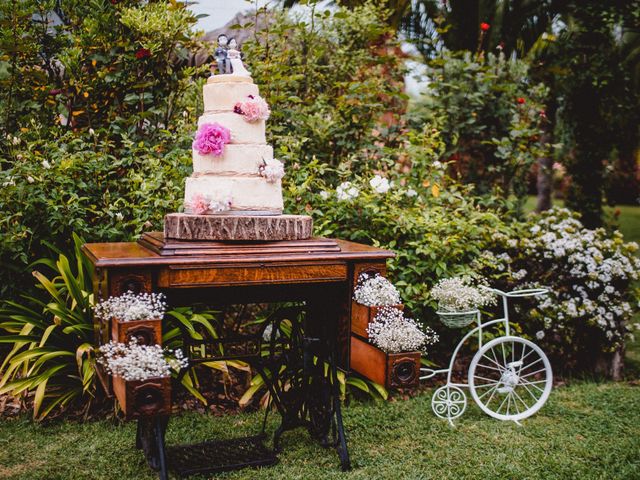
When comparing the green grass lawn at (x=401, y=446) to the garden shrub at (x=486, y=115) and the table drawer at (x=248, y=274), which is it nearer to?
the table drawer at (x=248, y=274)

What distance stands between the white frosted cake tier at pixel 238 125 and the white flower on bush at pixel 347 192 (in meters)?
1.87

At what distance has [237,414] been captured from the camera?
475cm

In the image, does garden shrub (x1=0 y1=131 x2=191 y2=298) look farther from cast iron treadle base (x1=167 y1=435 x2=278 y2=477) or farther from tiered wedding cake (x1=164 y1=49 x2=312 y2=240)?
cast iron treadle base (x1=167 y1=435 x2=278 y2=477)

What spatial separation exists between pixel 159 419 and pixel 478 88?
5.70 m

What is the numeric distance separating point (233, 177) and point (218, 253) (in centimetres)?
46

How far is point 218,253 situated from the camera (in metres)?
3.20

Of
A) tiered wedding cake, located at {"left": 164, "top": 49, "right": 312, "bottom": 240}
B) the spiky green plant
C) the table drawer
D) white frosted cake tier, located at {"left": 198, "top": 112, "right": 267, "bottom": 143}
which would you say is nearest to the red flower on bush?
the spiky green plant

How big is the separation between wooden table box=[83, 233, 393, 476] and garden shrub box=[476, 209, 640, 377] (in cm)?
217

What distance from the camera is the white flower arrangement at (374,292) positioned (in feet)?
11.5

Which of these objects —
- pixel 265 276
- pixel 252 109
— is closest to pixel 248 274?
pixel 265 276

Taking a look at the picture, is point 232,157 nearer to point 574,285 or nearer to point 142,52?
point 142,52

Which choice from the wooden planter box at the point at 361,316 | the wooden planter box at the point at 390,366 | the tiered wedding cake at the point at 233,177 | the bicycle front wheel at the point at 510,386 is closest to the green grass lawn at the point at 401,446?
the bicycle front wheel at the point at 510,386

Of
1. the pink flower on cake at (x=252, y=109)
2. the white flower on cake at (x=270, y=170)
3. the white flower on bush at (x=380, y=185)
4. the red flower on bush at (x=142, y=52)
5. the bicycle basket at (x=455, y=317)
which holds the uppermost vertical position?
the red flower on bush at (x=142, y=52)

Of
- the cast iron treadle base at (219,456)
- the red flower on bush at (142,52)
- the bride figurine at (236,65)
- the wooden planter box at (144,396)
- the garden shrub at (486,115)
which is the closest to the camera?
the wooden planter box at (144,396)
